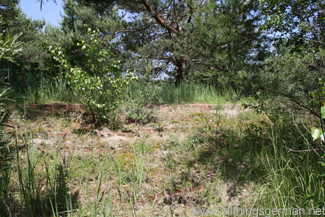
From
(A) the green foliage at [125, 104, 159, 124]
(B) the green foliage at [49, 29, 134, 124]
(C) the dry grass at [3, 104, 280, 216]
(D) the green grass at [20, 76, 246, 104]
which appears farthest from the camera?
(D) the green grass at [20, 76, 246, 104]

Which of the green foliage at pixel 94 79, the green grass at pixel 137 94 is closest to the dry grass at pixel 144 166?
the green foliage at pixel 94 79

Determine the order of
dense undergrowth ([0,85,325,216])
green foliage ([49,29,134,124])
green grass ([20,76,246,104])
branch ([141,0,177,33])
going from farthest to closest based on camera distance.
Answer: branch ([141,0,177,33]), green grass ([20,76,246,104]), green foliage ([49,29,134,124]), dense undergrowth ([0,85,325,216])

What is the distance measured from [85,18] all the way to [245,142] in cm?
619

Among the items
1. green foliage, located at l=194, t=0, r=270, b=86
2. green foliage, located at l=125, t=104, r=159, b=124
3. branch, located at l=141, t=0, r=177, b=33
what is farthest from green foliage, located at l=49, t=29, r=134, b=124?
branch, located at l=141, t=0, r=177, b=33

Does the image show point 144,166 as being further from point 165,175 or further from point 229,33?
point 229,33

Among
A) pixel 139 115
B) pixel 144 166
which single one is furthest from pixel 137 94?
pixel 144 166

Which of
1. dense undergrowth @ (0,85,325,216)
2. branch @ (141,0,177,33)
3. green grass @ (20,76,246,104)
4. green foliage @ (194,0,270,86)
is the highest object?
branch @ (141,0,177,33)

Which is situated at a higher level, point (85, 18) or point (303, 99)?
point (85, 18)

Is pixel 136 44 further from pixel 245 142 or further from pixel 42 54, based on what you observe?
pixel 245 142

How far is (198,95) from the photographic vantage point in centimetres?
550

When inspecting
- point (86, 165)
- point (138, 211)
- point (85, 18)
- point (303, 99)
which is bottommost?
point (138, 211)

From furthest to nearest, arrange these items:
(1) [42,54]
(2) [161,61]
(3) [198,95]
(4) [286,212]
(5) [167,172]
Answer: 1. (2) [161,61]
2. (1) [42,54]
3. (3) [198,95]
4. (5) [167,172]
5. (4) [286,212]

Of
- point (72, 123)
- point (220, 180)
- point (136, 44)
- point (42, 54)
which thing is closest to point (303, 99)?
point (220, 180)

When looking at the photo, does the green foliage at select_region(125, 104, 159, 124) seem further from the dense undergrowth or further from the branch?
the branch
